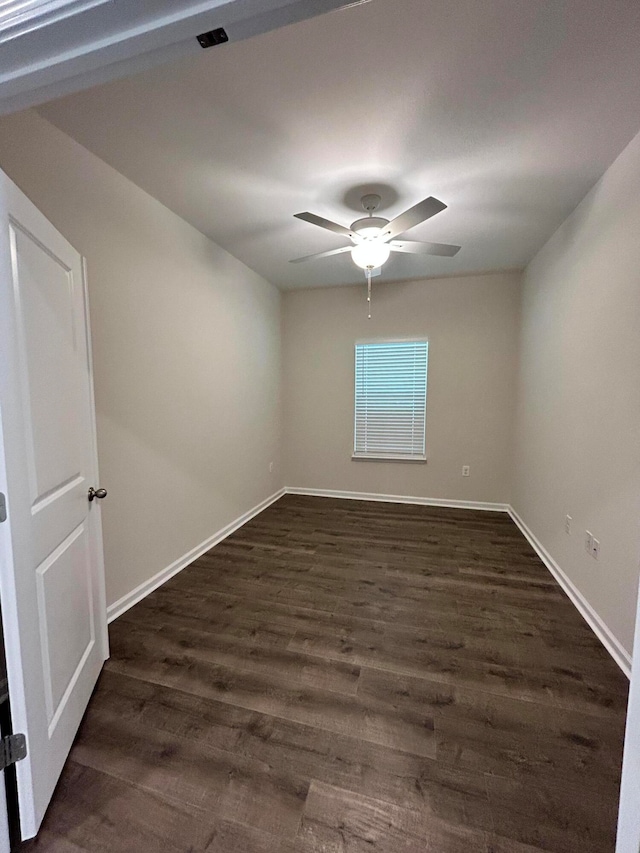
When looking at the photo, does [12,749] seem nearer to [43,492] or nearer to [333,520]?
[43,492]

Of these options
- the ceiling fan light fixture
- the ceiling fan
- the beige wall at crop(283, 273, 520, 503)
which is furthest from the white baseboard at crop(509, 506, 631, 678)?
the ceiling fan light fixture

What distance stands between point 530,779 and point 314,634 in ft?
3.55

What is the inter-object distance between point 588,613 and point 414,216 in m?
2.53

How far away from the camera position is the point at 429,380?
4301 millimetres

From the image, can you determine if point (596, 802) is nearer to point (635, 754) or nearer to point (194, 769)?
point (635, 754)

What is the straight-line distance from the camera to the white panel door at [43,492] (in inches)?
40.8

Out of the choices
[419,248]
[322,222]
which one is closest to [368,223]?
[322,222]

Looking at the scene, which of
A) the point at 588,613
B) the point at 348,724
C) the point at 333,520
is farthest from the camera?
the point at 333,520

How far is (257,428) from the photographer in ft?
13.4

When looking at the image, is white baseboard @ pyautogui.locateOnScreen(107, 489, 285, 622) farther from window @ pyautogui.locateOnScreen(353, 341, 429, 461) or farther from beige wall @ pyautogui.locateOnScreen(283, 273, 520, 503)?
window @ pyautogui.locateOnScreen(353, 341, 429, 461)

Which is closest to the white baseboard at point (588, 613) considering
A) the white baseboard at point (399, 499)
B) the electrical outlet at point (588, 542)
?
the electrical outlet at point (588, 542)

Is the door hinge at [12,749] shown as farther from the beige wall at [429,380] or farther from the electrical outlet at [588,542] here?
the beige wall at [429,380]

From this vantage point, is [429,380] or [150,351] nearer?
[150,351]

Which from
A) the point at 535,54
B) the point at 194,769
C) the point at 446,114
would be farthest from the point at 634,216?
the point at 194,769
